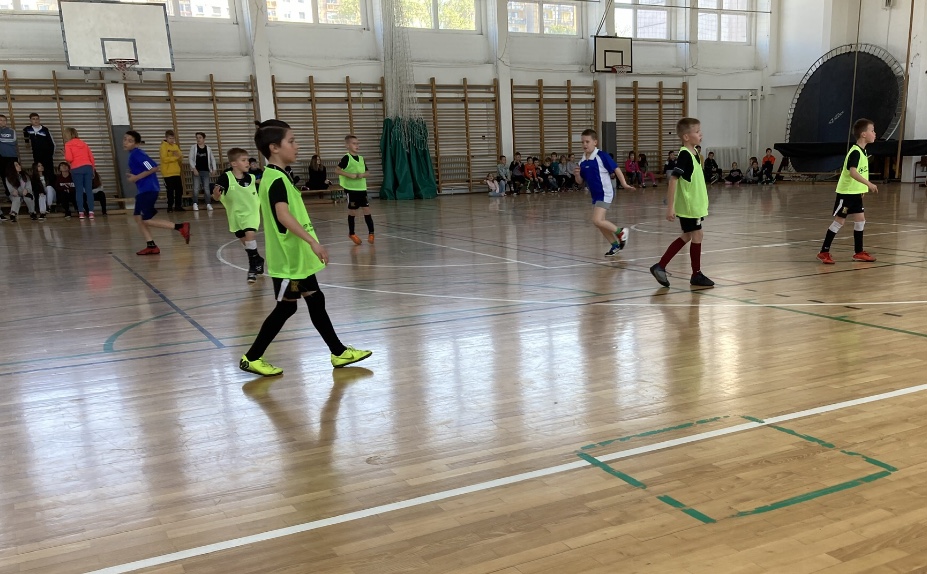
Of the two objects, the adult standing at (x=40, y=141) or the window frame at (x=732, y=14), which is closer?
the adult standing at (x=40, y=141)

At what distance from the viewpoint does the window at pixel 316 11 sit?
18891 mm

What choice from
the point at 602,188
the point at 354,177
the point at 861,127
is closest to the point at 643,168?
the point at 354,177

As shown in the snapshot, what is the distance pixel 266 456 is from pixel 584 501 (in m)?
1.39

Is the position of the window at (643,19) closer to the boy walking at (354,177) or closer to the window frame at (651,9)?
the window frame at (651,9)

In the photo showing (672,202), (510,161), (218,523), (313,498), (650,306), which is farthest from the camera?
(510,161)

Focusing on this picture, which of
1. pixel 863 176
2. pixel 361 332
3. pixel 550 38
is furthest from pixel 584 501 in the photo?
pixel 550 38

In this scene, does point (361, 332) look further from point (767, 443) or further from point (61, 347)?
point (767, 443)

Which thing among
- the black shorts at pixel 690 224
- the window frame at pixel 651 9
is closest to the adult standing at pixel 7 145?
the black shorts at pixel 690 224

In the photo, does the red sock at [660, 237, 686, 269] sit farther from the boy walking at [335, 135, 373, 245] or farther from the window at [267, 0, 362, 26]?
the window at [267, 0, 362, 26]

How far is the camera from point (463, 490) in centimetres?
274

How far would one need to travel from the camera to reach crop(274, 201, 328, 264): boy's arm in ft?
13.1

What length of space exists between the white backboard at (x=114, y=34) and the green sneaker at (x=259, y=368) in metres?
14.7

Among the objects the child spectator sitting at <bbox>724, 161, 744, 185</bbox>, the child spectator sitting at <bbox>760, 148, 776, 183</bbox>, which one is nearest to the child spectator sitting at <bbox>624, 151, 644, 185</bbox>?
the child spectator sitting at <bbox>724, 161, 744, 185</bbox>

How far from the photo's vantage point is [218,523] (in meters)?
2.55
